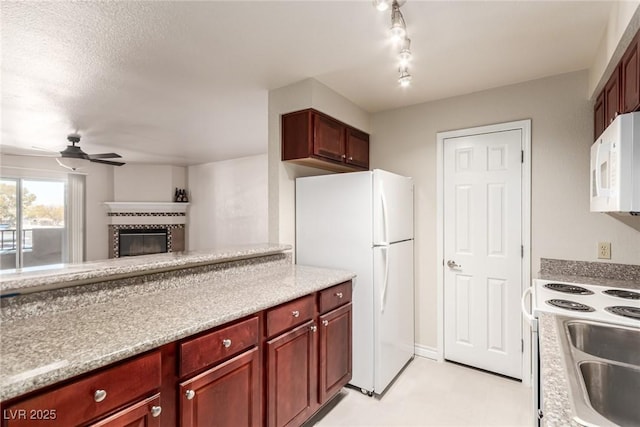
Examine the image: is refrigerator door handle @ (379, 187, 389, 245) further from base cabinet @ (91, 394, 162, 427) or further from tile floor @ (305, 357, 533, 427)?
base cabinet @ (91, 394, 162, 427)

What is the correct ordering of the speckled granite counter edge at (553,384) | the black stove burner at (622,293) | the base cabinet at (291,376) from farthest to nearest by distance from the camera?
the black stove burner at (622,293) → the base cabinet at (291,376) → the speckled granite counter edge at (553,384)

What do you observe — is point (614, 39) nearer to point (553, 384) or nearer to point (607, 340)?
point (607, 340)

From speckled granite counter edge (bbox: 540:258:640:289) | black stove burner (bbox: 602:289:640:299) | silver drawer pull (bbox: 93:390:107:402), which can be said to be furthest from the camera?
speckled granite counter edge (bbox: 540:258:640:289)

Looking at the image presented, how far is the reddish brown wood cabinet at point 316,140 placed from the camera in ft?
8.24

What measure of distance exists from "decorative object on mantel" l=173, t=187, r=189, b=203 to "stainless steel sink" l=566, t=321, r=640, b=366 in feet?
22.0

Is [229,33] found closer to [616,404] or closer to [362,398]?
[616,404]

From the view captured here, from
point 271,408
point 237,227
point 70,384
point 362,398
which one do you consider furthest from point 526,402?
point 237,227

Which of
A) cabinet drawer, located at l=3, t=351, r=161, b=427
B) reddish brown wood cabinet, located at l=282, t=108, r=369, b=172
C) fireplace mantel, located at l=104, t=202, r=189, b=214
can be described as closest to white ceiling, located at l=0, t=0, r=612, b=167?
reddish brown wood cabinet, located at l=282, t=108, r=369, b=172

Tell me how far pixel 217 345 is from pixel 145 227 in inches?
235

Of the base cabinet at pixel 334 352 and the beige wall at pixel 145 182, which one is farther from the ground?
the beige wall at pixel 145 182

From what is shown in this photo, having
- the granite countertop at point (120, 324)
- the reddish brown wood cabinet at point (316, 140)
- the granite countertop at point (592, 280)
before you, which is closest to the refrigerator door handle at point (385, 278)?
the granite countertop at point (120, 324)

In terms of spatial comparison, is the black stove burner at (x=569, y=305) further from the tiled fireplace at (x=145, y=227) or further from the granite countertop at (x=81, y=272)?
the tiled fireplace at (x=145, y=227)

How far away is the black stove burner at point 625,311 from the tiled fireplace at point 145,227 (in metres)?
6.72

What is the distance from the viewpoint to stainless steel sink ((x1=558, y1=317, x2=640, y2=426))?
2.68 ft
